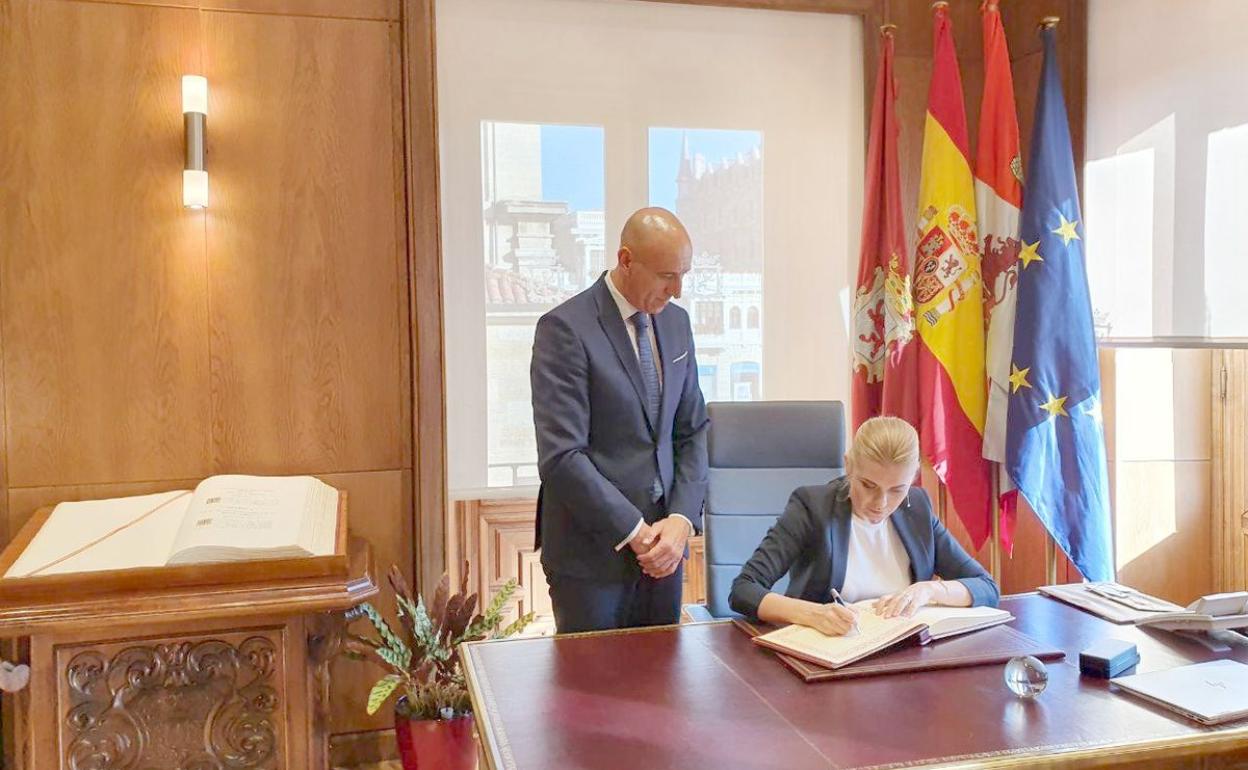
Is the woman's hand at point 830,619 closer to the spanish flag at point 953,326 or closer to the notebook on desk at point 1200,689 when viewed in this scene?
the notebook on desk at point 1200,689

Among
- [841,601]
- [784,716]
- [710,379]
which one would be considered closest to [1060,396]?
[710,379]

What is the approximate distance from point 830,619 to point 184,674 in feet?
4.92

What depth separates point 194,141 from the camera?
261 centimetres

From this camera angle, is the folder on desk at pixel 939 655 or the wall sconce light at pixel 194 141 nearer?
the folder on desk at pixel 939 655

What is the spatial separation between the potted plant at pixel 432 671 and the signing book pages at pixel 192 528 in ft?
1.02

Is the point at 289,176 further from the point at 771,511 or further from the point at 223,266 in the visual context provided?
the point at 771,511

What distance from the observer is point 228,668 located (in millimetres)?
2236

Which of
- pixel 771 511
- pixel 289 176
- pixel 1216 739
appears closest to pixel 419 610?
pixel 771 511

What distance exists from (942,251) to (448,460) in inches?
68.3

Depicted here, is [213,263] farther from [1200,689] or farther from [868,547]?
[1200,689]

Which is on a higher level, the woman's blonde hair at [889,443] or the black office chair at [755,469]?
the woman's blonde hair at [889,443]

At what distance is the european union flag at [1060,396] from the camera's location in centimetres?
287

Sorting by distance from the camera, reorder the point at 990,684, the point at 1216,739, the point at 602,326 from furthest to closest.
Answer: the point at 602,326 < the point at 990,684 < the point at 1216,739

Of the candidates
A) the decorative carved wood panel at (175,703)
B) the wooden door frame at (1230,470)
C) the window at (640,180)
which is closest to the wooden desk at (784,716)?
the decorative carved wood panel at (175,703)
